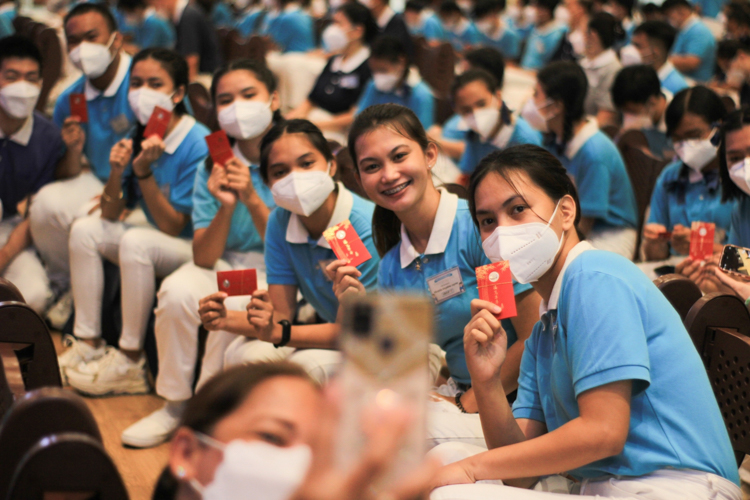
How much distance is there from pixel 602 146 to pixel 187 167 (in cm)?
200

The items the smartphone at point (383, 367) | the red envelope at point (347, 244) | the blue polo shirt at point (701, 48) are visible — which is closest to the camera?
the smartphone at point (383, 367)

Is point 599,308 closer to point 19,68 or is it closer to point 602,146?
point 602,146

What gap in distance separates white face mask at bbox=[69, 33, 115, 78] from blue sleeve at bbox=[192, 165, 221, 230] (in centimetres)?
117

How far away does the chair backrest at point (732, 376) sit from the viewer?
1.59 m

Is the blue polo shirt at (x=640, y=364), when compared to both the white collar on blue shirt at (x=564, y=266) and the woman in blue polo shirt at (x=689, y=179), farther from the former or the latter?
the woman in blue polo shirt at (x=689, y=179)

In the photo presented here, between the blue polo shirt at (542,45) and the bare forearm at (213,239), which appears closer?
the bare forearm at (213,239)

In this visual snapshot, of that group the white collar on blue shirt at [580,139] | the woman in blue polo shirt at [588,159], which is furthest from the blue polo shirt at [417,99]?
the white collar on blue shirt at [580,139]

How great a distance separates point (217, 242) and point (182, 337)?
0.40 m

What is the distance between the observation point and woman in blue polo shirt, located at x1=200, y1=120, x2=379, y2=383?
2.24 metres

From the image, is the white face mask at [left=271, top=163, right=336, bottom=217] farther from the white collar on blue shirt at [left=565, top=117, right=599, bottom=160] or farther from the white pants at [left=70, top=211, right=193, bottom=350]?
the white collar on blue shirt at [left=565, top=117, right=599, bottom=160]

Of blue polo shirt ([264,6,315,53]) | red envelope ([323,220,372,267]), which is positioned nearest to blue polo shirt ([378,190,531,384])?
red envelope ([323,220,372,267])

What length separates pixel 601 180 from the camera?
131 inches

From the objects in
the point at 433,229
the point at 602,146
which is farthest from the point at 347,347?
the point at 602,146

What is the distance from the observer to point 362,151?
2029 millimetres
